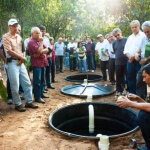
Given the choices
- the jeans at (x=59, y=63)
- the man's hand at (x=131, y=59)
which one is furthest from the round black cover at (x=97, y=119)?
the jeans at (x=59, y=63)

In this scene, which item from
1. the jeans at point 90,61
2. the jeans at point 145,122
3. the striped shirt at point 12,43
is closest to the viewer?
the jeans at point 145,122

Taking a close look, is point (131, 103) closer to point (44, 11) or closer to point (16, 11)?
point (16, 11)

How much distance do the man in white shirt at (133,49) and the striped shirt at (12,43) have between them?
2481mm

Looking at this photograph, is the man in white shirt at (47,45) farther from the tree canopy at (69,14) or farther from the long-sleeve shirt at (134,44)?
the tree canopy at (69,14)

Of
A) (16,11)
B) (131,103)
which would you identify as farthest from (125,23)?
(131,103)

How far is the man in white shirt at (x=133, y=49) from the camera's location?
524 cm

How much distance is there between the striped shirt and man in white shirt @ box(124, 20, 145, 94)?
2.48 meters

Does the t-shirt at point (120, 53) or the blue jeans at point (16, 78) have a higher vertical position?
the t-shirt at point (120, 53)

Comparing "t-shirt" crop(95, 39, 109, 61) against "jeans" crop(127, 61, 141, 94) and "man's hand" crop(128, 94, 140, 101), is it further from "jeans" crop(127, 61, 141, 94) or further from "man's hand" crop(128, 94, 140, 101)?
"man's hand" crop(128, 94, 140, 101)

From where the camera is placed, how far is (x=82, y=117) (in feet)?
19.0

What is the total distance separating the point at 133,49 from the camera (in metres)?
5.34

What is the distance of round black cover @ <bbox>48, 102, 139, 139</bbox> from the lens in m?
5.34

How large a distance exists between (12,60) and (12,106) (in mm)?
1218

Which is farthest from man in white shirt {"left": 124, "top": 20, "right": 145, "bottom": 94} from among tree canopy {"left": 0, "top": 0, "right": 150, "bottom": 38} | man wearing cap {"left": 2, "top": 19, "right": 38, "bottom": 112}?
tree canopy {"left": 0, "top": 0, "right": 150, "bottom": 38}
